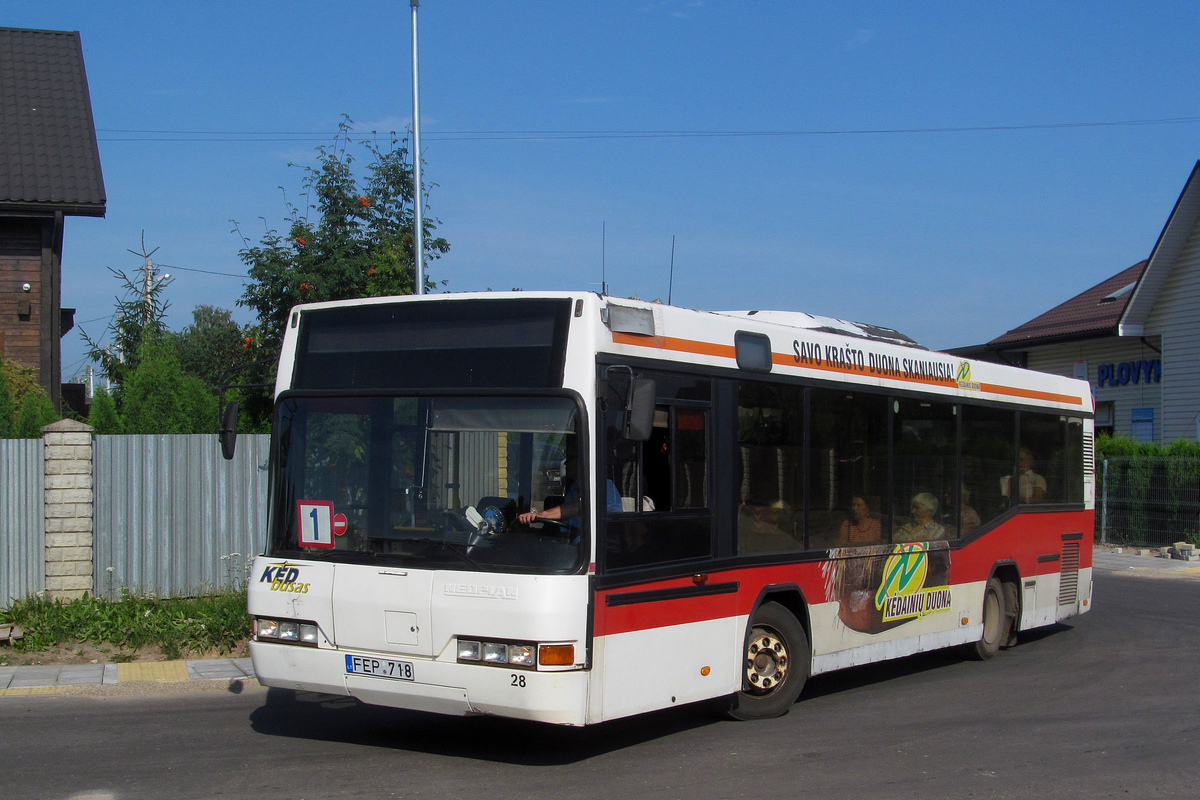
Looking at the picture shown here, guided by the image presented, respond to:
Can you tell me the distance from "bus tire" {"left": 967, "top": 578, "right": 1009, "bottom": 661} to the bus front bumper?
612cm

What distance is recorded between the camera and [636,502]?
6746 mm

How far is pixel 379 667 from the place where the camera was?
6.48 metres

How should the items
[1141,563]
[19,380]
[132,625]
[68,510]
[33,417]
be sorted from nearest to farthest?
[132,625] < [68,510] < [33,417] < [19,380] < [1141,563]

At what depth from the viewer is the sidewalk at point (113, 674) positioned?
9.22 m

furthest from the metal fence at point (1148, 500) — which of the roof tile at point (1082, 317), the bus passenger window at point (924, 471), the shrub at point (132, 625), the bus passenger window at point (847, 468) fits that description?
the shrub at point (132, 625)

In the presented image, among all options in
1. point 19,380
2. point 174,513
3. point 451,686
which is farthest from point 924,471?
point 19,380

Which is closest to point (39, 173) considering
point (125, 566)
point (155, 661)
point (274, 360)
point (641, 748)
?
point (274, 360)

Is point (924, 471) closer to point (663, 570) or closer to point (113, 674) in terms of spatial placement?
point (663, 570)

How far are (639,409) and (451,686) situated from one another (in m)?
1.89

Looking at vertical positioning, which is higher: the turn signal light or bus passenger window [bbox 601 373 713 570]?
bus passenger window [bbox 601 373 713 570]

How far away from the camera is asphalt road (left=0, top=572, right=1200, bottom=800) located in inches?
245

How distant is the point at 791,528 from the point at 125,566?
7.63m

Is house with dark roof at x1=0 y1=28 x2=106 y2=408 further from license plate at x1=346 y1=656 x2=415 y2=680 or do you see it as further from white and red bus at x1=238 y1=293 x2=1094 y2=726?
license plate at x1=346 y1=656 x2=415 y2=680

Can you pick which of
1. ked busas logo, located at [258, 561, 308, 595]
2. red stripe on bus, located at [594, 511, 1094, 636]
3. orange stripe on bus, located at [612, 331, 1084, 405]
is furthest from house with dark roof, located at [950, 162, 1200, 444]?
ked busas logo, located at [258, 561, 308, 595]
